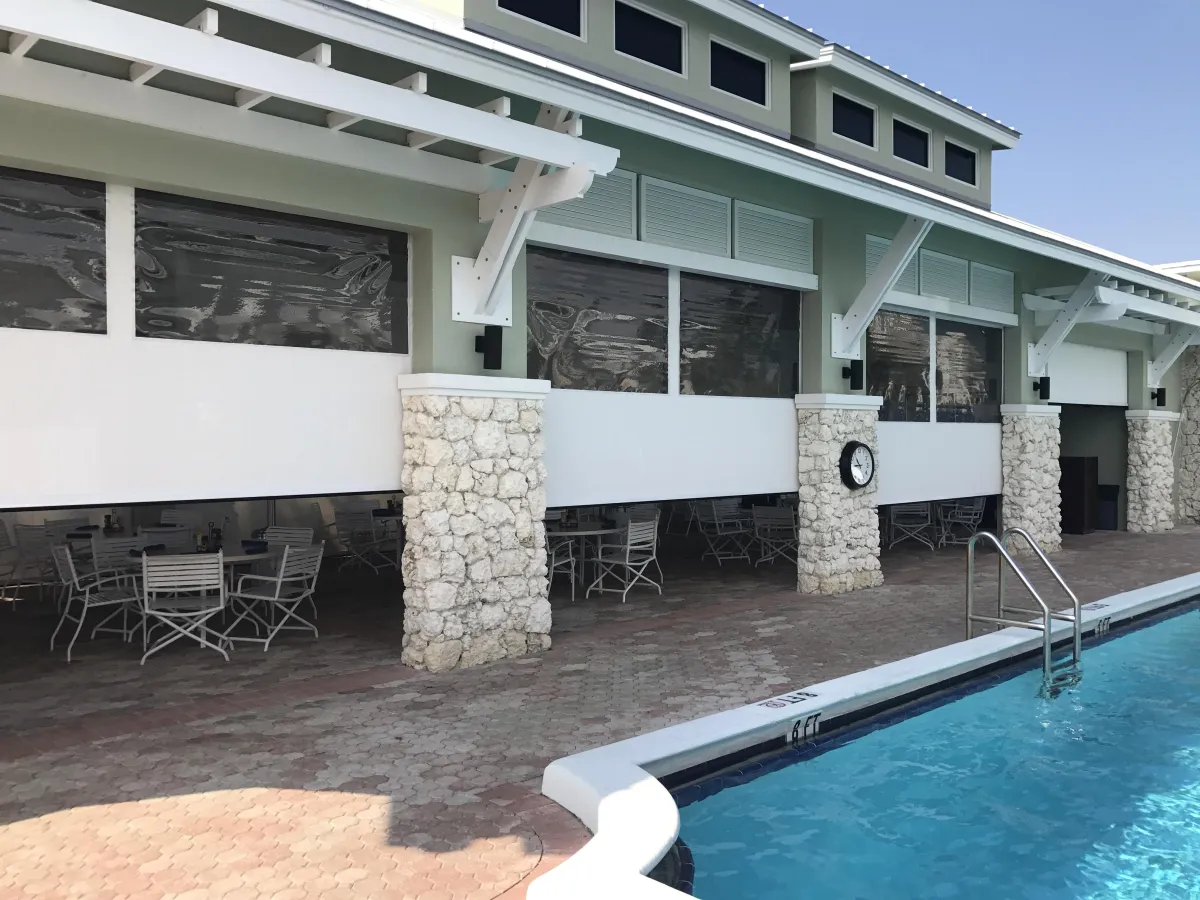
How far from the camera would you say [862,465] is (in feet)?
33.2

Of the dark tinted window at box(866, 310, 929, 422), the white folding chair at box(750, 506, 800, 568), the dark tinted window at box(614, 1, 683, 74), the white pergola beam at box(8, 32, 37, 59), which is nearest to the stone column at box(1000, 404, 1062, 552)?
the dark tinted window at box(866, 310, 929, 422)

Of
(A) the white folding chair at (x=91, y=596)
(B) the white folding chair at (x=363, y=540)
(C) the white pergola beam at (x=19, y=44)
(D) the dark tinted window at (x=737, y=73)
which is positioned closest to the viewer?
(C) the white pergola beam at (x=19, y=44)

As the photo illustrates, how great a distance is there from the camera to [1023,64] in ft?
97.9

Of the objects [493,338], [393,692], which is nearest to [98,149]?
[493,338]

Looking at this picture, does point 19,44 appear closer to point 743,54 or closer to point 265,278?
point 265,278

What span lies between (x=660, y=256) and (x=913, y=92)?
602cm

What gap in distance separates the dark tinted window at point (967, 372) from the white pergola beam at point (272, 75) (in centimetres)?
742

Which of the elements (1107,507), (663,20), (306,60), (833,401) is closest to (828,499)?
(833,401)

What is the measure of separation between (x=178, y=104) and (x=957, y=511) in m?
12.7

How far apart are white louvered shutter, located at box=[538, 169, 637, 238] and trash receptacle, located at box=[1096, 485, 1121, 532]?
503 inches

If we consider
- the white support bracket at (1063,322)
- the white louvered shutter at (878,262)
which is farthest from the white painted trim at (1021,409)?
the white louvered shutter at (878,262)

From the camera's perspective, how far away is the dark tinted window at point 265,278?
5730 mm

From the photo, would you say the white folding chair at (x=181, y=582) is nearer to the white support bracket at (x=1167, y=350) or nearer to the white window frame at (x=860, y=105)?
the white window frame at (x=860, y=105)

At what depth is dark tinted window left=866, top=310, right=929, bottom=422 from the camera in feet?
35.8
